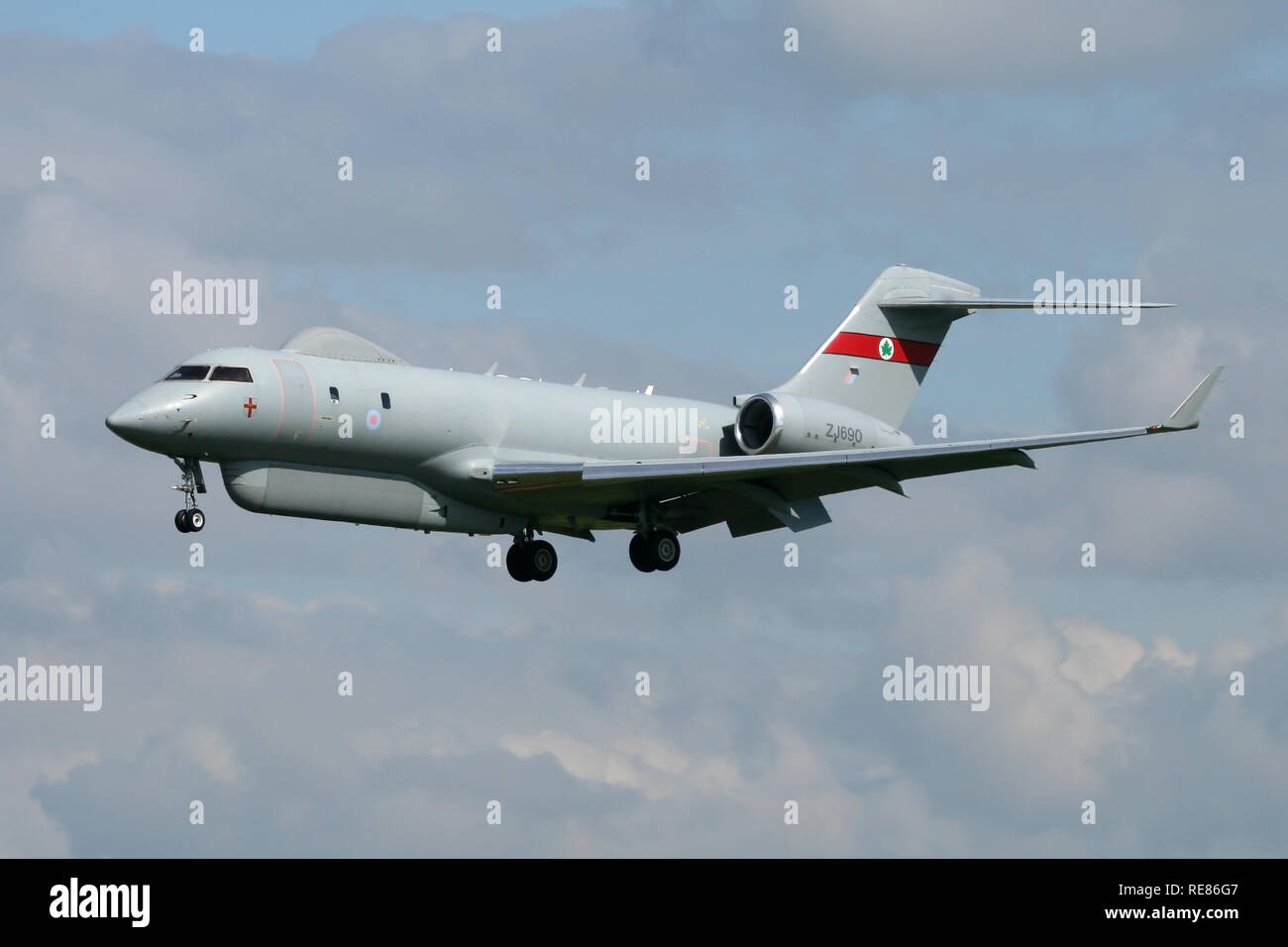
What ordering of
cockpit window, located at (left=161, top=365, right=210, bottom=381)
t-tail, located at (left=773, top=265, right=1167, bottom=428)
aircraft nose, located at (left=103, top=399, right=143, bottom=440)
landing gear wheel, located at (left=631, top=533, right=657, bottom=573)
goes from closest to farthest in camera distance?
1. aircraft nose, located at (left=103, top=399, right=143, bottom=440)
2. cockpit window, located at (left=161, top=365, right=210, bottom=381)
3. landing gear wheel, located at (left=631, top=533, right=657, bottom=573)
4. t-tail, located at (left=773, top=265, right=1167, bottom=428)

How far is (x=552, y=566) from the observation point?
4022 cm

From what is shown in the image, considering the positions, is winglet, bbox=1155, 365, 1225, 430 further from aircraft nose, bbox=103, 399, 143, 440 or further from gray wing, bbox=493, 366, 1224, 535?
aircraft nose, bbox=103, 399, 143, 440

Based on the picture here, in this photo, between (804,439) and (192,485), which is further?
(804,439)

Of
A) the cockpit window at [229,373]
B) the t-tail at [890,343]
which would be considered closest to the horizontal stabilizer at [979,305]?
the t-tail at [890,343]

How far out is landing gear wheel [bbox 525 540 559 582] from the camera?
40031mm

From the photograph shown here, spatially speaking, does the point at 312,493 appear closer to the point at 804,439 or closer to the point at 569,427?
the point at 569,427

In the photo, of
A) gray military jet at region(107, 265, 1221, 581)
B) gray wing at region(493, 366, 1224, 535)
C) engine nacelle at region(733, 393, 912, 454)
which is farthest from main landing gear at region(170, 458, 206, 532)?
engine nacelle at region(733, 393, 912, 454)

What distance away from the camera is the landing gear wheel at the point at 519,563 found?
40031 mm

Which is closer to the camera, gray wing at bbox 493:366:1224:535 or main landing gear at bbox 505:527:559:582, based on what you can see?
gray wing at bbox 493:366:1224:535

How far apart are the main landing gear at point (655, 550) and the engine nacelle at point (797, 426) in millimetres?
2603

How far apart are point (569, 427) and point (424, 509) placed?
350 cm

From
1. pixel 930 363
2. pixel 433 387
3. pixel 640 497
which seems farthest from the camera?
pixel 930 363

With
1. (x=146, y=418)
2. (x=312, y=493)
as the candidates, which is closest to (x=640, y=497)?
(x=312, y=493)

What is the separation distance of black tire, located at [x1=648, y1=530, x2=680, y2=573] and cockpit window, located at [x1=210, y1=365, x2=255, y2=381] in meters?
9.33
